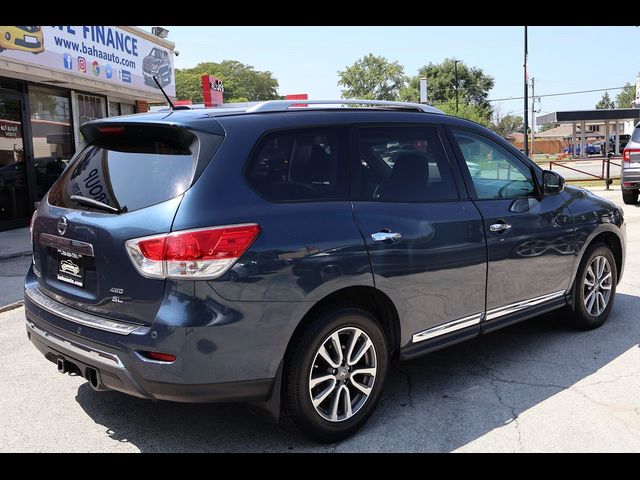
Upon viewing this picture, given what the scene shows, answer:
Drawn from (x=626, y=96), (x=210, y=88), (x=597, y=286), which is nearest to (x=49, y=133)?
(x=210, y=88)

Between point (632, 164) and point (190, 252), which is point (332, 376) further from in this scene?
point (632, 164)

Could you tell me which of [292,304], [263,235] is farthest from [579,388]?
[263,235]

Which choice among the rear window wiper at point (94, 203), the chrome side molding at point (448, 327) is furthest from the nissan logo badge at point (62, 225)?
the chrome side molding at point (448, 327)

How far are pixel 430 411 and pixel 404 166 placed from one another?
152 centimetres

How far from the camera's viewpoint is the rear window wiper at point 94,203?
119 inches

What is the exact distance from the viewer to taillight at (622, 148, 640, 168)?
13180 mm

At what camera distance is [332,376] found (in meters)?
3.22

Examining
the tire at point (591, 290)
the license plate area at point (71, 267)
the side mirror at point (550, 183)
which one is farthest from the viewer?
the tire at point (591, 290)

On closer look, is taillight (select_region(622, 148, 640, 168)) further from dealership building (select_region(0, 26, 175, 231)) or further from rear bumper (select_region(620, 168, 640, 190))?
dealership building (select_region(0, 26, 175, 231))

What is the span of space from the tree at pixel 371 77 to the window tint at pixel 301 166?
99.4 meters

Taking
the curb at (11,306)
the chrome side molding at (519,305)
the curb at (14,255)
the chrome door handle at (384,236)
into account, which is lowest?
the curb at (11,306)

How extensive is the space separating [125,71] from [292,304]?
12793 mm

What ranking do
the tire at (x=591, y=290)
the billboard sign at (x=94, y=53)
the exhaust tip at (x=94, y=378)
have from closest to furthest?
the exhaust tip at (x=94, y=378) → the tire at (x=591, y=290) → the billboard sign at (x=94, y=53)

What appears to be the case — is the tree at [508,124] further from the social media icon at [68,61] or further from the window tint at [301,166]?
the window tint at [301,166]
